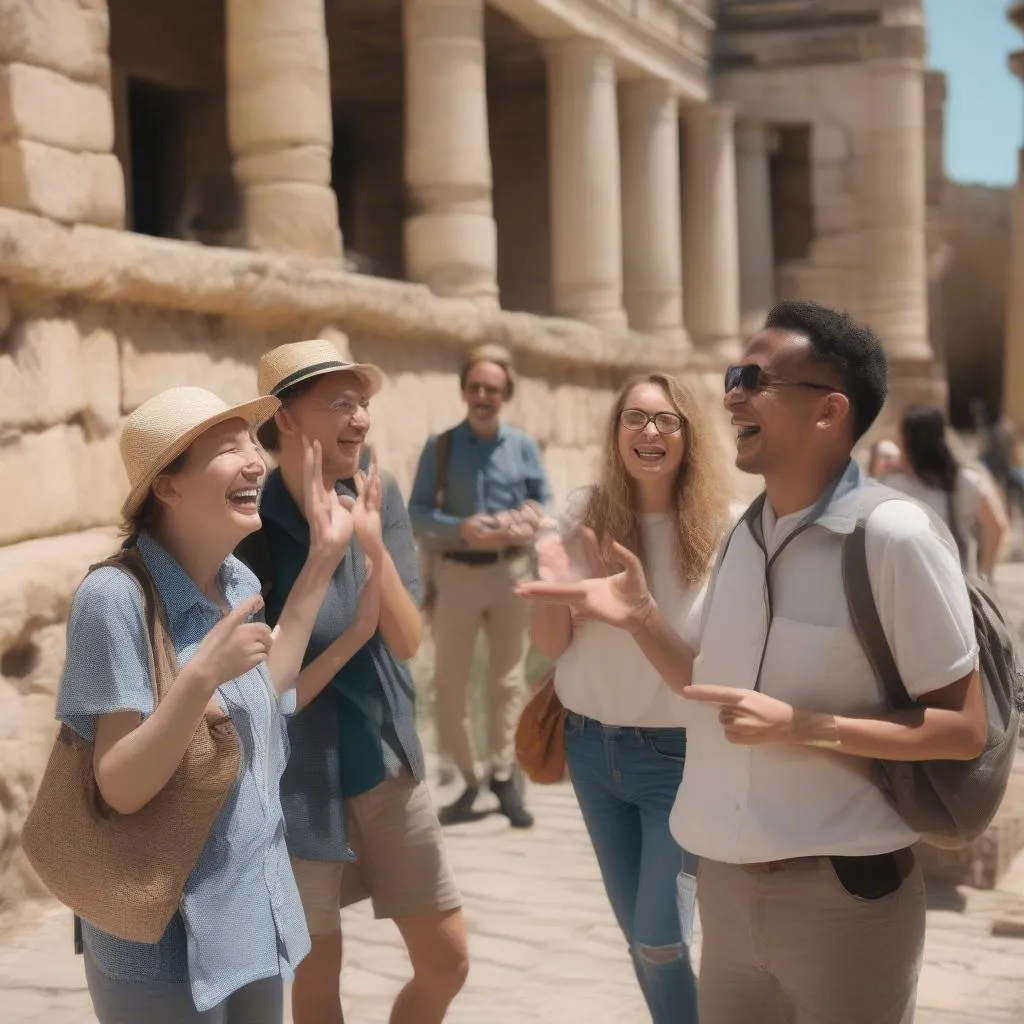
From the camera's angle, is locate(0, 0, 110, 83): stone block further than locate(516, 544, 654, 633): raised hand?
Yes

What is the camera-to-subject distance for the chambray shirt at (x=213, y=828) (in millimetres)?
2643

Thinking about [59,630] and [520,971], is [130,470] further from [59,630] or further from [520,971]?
[59,630]

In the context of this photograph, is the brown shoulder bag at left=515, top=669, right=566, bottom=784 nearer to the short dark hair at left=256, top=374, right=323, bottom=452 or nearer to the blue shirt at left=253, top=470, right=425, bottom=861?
the blue shirt at left=253, top=470, right=425, bottom=861

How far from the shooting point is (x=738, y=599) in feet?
9.48

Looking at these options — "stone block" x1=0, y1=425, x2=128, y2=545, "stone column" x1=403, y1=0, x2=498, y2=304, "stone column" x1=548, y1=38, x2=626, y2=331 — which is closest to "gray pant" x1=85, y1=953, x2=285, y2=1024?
"stone block" x1=0, y1=425, x2=128, y2=545

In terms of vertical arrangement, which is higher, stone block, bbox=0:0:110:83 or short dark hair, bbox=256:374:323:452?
stone block, bbox=0:0:110:83

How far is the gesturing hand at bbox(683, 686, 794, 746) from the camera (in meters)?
2.66

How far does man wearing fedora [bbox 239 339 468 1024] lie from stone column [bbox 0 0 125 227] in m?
3.47

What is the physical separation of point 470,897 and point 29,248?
122 inches

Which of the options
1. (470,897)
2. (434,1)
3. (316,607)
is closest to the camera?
(316,607)

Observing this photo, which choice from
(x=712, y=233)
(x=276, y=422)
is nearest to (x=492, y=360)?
(x=276, y=422)

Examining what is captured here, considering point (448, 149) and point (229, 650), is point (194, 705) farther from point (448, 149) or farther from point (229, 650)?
point (448, 149)

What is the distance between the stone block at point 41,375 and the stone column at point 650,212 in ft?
29.6

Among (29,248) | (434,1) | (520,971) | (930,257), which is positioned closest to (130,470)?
(520,971)
